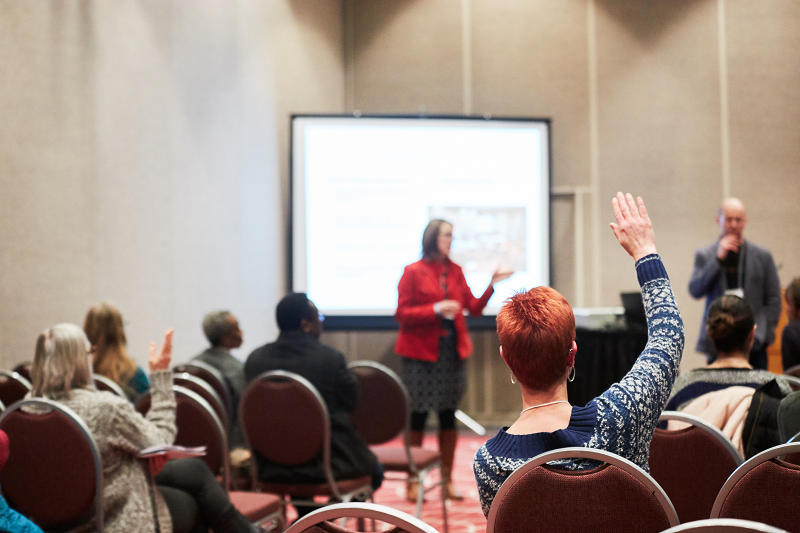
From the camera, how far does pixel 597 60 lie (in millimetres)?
6672

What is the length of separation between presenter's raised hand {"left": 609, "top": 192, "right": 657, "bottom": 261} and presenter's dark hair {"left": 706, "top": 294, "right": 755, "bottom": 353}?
3.82 ft

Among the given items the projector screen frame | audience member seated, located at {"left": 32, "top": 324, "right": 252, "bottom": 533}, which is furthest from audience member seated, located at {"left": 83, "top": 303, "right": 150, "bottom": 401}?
the projector screen frame

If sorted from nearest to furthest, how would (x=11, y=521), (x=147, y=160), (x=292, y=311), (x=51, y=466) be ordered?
(x=11, y=521), (x=51, y=466), (x=292, y=311), (x=147, y=160)

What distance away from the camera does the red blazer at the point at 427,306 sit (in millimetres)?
3938

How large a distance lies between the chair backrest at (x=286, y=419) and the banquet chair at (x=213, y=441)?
8.8 inches

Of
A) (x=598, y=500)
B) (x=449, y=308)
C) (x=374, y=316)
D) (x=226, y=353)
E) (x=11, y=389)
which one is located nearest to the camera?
(x=598, y=500)

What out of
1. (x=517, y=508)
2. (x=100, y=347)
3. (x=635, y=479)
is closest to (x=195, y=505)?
(x=100, y=347)

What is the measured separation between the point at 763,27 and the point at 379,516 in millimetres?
6837

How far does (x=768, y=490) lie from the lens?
126 cm

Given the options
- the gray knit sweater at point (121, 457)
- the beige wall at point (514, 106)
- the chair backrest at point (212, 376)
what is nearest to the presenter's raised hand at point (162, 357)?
the gray knit sweater at point (121, 457)

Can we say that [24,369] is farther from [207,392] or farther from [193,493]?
[193,493]

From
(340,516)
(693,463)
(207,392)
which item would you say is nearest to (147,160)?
(207,392)

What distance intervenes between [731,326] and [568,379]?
124 centimetres

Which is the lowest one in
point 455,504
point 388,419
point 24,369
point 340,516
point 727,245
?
point 455,504
